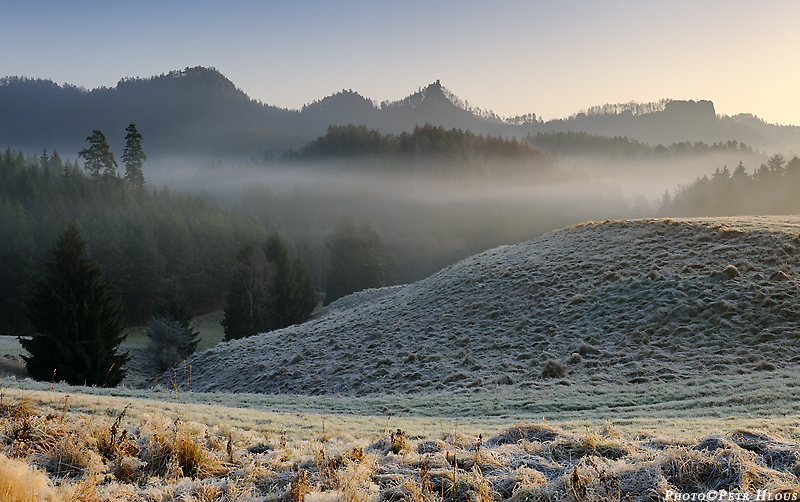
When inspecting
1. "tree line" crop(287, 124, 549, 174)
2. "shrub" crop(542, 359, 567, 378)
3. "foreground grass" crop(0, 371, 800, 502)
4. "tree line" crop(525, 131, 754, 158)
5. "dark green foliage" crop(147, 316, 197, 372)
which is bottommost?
"dark green foliage" crop(147, 316, 197, 372)

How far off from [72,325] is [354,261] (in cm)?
4465

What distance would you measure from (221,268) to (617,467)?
71.8 m

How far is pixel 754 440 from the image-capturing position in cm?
490

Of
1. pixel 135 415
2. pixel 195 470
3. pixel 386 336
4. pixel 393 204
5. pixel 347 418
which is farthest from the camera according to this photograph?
pixel 393 204

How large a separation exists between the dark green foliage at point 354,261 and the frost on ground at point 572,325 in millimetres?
36193

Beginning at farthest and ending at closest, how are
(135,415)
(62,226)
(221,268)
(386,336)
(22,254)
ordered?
(221,268) < (62,226) < (22,254) < (386,336) < (135,415)

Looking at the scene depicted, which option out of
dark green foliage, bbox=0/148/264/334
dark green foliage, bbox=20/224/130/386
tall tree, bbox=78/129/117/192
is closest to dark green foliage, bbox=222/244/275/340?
dark green foliage, bbox=0/148/264/334

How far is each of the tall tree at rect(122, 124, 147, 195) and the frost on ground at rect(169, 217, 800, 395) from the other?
6781 cm

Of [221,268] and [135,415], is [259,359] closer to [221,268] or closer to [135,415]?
[135,415]

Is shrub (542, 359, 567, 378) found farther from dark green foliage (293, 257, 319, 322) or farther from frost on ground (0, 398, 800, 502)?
dark green foliage (293, 257, 319, 322)

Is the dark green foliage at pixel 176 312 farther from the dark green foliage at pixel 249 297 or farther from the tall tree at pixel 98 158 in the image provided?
the tall tree at pixel 98 158

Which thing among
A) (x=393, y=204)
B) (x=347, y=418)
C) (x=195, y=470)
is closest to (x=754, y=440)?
(x=195, y=470)

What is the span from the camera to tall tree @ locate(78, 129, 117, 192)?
79875 millimetres

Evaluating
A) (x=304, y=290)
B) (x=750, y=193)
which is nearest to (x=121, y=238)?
(x=304, y=290)
